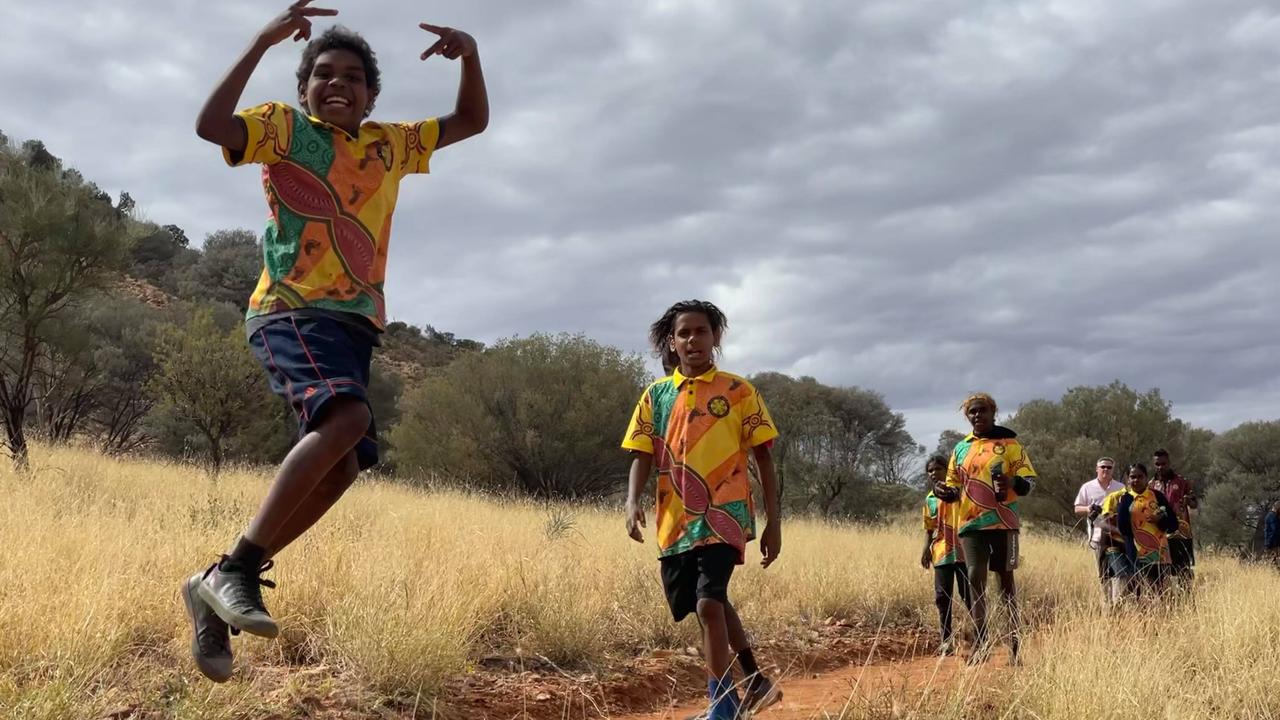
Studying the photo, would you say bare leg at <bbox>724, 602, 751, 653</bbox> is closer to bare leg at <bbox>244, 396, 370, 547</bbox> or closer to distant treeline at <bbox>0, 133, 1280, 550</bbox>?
bare leg at <bbox>244, 396, 370, 547</bbox>

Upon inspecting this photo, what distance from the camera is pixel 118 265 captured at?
1448 centimetres

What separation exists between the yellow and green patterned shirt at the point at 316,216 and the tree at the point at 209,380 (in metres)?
16.4

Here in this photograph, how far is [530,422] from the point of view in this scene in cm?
2311

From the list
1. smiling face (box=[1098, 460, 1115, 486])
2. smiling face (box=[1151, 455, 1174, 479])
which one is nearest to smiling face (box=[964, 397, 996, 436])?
smiling face (box=[1098, 460, 1115, 486])

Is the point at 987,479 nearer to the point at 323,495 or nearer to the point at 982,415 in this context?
the point at 982,415

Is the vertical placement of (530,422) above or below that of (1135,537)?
above

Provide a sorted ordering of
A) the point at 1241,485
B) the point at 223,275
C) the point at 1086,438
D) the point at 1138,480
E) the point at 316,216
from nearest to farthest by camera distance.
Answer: the point at 316,216
the point at 1138,480
the point at 1086,438
the point at 1241,485
the point at 223,275

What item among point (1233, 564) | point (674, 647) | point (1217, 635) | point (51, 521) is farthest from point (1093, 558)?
point (51, 521)

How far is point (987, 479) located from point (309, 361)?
570 centimetres

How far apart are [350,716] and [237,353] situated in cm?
1608

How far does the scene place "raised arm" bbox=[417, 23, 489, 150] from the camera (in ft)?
11.9

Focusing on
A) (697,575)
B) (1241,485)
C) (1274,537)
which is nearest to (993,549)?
(697,575)

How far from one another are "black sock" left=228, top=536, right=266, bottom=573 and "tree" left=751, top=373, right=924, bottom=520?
27684mm

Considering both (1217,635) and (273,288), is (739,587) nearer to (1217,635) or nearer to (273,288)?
(1217,635)
